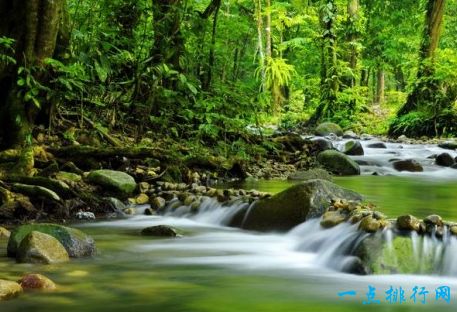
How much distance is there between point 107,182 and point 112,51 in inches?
96.1

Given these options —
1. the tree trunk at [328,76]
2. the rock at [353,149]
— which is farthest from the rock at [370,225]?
the tree trunk at [328,76]

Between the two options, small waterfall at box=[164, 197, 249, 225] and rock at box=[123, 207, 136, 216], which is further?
rock at box=[123, 207, 136, 216]

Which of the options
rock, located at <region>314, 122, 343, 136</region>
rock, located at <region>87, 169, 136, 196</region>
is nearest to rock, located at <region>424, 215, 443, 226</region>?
rock, located at <region>87, 169, 136, 196</region>

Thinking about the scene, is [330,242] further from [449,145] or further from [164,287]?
[449,145]

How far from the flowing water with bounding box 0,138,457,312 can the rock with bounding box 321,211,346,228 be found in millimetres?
74

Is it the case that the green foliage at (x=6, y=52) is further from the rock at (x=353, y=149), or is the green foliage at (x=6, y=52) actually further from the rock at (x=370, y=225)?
the rock at (x=353, y=149)

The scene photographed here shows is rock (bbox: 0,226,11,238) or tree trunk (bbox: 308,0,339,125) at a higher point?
tree trunk (bbox: 308,0,339,125)

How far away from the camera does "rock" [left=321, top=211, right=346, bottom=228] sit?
4.80 meters

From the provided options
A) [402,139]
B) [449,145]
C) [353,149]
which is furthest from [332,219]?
[402,139]

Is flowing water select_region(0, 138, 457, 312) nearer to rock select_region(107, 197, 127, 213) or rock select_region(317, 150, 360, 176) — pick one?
rock select_region(107, 197, 127, 213)

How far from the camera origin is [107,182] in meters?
6.60

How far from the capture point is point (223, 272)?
4.11 m

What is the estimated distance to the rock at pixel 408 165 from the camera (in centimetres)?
1130

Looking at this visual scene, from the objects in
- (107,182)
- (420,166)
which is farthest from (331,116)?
(107,182)
